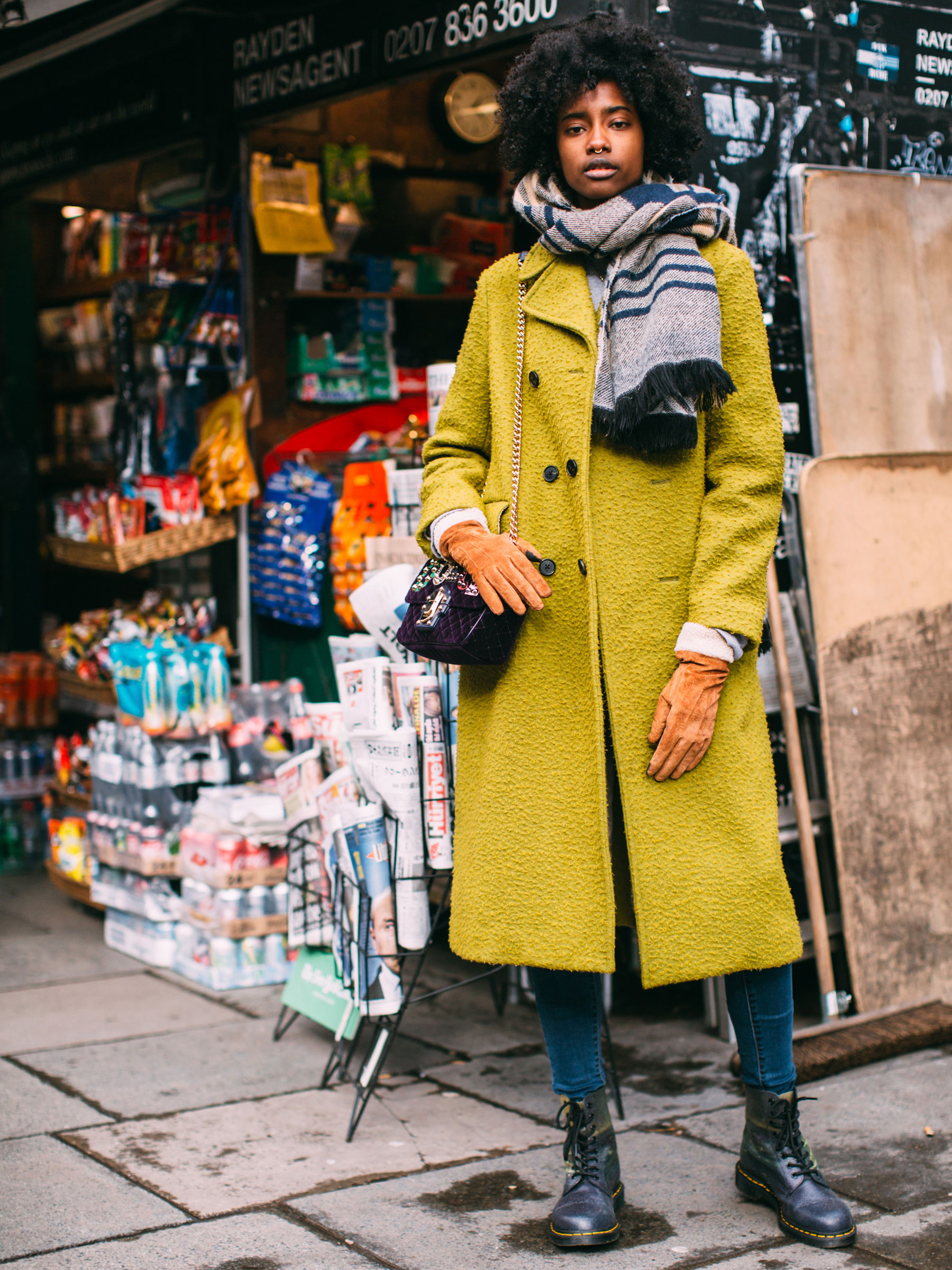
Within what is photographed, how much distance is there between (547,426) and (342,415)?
2.63 meters

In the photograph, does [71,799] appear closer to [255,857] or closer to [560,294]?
[255,857]

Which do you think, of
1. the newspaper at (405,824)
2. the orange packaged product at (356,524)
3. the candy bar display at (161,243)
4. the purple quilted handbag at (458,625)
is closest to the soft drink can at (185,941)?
the orange packaged product at (356,524)

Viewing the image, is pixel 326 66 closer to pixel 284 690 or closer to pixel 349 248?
pixel 349 248

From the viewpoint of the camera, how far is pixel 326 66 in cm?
443

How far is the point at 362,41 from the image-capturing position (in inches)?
169

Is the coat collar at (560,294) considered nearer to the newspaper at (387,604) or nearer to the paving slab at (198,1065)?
the newspaper at (387,604)

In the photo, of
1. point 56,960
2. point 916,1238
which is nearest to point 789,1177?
point 916,1238

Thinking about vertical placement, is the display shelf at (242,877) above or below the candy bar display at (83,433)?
below


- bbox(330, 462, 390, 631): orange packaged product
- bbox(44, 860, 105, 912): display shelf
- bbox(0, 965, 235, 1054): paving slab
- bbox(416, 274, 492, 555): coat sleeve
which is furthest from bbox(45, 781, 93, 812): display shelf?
bbox(416, 274, 492, 555): coat sleeve

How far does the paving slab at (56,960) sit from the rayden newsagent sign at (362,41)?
2.79 m

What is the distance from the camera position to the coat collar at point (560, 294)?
2.63m

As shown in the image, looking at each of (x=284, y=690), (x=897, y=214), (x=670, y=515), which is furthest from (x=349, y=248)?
(x=670, y=515)

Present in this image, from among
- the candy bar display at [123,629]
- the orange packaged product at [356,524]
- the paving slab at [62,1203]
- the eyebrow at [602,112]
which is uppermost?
the eyebrow at [602,112]

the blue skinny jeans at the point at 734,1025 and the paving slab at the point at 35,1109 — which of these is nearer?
the blue skinny jeans at the point at 734,1025
